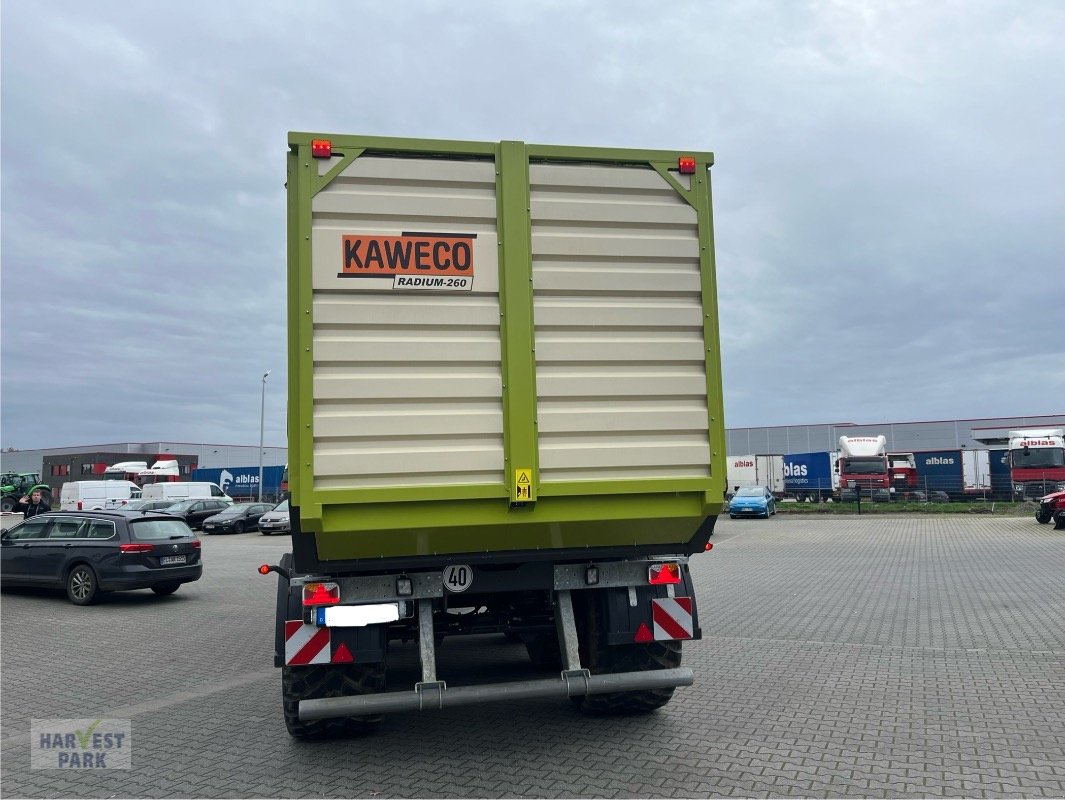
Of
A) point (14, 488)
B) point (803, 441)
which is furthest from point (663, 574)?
point (803, 441)

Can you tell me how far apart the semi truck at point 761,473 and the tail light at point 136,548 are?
1521 inches

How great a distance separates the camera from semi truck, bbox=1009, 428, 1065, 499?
36.2 metres

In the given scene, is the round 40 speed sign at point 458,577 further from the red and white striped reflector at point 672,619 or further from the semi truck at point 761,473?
the semi truck at point 761,473

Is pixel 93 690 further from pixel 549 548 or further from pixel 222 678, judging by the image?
pixel 549 548

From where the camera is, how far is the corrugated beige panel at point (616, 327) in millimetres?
5188

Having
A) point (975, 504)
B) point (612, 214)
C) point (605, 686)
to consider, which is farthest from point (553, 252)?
point (975, 504)

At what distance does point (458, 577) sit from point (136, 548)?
9.58 m

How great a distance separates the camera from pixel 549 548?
5395 millimetres

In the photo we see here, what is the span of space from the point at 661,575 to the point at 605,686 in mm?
847

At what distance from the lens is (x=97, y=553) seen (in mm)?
13000

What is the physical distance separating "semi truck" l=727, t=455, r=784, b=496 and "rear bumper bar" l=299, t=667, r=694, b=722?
43.7m

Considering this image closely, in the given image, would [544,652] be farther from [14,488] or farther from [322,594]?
[14,488]

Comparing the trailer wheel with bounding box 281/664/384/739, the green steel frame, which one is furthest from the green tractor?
the green steel frame

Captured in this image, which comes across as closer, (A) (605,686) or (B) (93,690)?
(A) (605,686)
